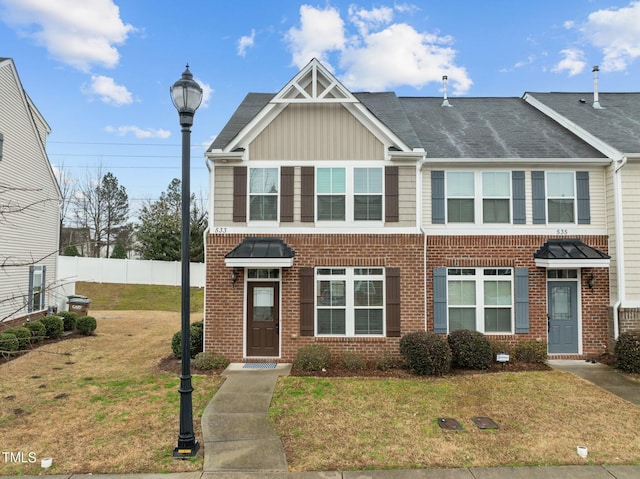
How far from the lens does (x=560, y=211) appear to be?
436 inches

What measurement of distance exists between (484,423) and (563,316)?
6.13m

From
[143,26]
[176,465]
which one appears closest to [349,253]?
[176,465]

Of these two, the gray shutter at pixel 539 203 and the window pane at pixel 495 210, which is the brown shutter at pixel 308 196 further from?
the gray shutter at pixel 539 203

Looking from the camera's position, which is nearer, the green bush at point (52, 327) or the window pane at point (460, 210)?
the window pane at point (460, 210)

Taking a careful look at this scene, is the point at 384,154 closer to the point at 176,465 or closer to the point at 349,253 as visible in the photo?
the point at 349,253

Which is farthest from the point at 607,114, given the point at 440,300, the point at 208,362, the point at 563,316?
the point at 208,362

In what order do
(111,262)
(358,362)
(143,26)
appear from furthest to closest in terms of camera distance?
1. (111,262)
2. (143,26)
3. (358,362)

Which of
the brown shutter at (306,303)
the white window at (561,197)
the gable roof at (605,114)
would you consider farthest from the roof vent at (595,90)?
the brown shutter at (306,303)

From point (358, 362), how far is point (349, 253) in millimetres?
2810

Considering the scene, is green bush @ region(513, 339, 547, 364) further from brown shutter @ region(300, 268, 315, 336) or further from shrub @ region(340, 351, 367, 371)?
brown shutter @ region(300, 268, 315, 336)

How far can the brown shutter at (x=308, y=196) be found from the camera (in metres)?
10.6

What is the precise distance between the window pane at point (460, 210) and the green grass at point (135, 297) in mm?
19107

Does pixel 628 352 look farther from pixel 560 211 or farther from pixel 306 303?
pixel 306 303

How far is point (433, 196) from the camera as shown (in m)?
11.0
